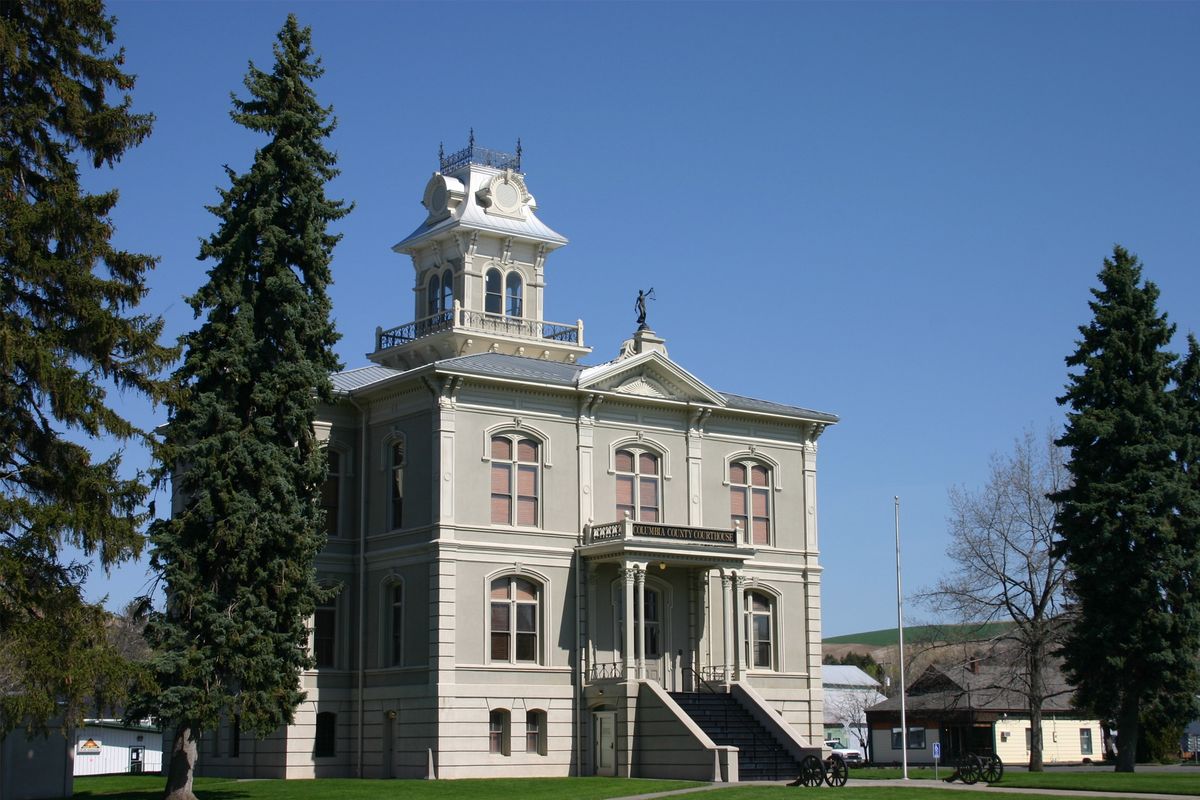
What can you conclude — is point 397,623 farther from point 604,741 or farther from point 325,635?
point 604,741

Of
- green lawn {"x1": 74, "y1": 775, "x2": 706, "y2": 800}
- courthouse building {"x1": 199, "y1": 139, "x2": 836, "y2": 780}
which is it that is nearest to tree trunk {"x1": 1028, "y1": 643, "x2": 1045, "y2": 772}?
courthouse building {"x1": 199, "y1": 139, "x2": 836, "y2": 780}

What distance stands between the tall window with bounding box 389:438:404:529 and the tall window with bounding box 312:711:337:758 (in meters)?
5.78

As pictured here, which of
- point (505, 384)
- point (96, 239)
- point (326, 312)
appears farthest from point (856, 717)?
point (96, 239)

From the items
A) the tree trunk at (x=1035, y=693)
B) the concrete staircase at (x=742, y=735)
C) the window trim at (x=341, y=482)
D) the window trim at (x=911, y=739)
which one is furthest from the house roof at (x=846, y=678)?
the window trim at (x=341, y=482)

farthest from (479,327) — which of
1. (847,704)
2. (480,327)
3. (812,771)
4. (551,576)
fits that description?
(847,704)

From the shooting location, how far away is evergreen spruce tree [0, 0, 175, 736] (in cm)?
2684

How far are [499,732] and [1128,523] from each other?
63.7ft

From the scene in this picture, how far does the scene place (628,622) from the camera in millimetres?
43250

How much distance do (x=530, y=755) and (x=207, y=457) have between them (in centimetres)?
1342

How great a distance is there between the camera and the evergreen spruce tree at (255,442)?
34.5 meters

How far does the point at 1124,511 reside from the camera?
45938mm

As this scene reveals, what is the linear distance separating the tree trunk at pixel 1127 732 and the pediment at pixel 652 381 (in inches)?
592

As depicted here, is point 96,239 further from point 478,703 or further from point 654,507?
point 654,507

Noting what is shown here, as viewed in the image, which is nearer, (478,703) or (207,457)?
(207,457)
